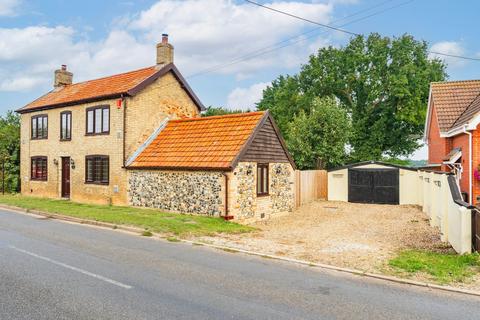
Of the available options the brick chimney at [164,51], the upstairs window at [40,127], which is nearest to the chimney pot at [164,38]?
the brick chimney at [164,51]

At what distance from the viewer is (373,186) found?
26094 mm

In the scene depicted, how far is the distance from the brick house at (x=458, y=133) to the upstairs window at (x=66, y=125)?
21.4 metres

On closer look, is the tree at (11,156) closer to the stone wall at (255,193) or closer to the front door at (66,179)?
the front door at (66,179)

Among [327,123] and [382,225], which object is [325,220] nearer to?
[382,225]

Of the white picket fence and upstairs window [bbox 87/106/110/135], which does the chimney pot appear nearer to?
upstairs window [bbox 87/106/110/135]

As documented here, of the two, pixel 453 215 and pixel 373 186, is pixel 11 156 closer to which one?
pixel 373 186

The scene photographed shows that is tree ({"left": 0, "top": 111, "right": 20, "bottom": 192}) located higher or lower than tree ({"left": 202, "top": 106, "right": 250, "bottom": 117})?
lower

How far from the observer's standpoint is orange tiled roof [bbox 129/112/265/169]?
1670 centimetres

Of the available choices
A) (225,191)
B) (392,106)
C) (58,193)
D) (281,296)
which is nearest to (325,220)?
(225,191)

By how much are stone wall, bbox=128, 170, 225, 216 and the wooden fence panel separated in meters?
8.31

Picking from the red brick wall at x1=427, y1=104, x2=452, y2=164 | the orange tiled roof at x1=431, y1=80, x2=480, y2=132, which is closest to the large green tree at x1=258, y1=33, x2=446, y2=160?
the red brick wall at x1=427, y1=104, x2=452, y2=164

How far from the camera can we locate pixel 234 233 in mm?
13172

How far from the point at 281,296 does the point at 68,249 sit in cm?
607

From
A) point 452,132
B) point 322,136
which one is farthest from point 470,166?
point 322,136
